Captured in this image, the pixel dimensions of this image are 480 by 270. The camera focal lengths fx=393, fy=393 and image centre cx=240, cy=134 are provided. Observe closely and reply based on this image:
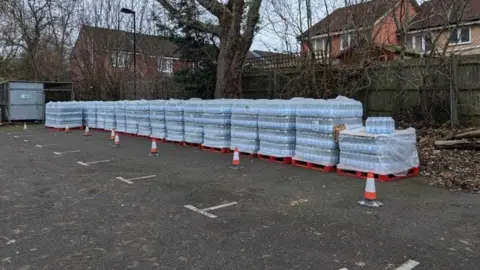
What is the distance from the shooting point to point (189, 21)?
1644cm

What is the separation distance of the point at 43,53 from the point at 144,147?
24.6 m

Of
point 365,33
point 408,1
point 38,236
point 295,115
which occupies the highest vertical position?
point 408,1

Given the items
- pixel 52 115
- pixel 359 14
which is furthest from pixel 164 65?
pixel 359 14

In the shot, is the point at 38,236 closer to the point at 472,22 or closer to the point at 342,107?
the point at 342,107

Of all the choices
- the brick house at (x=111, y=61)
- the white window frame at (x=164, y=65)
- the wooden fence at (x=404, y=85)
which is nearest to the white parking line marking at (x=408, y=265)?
the wooden fence at (x=404, y=85)

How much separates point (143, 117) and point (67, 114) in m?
6.68

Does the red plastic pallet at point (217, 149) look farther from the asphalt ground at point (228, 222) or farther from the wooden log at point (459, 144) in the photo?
the wooden log at point (459, 144)

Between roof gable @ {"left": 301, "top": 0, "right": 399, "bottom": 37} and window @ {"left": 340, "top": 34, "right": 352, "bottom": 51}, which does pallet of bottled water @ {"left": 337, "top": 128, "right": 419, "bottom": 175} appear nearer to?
roof gable @ {"left": 301, "top": 0, "right": 399, "bottom": 37}

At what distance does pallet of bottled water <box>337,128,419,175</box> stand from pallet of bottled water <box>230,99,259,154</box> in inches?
106

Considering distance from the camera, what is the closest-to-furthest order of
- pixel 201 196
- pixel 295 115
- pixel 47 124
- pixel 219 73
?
pixel 201 196 < pixel 295 115 < pixel 219 73 < pixel 47 124

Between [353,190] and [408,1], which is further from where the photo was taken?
[408,1]

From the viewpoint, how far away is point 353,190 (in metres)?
6.71

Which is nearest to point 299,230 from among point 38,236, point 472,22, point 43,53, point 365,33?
point 38,236

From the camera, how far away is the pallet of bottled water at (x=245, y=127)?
10.2 metres
